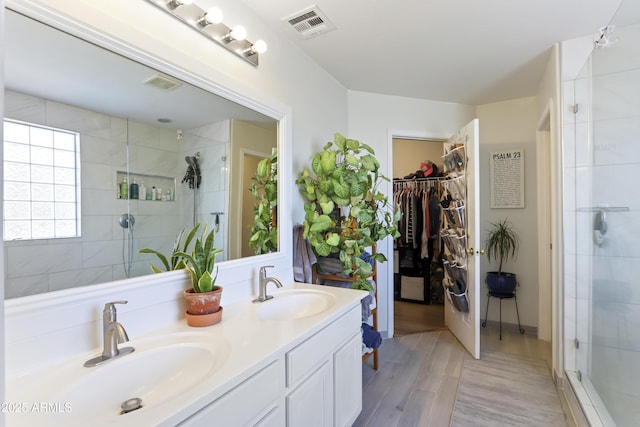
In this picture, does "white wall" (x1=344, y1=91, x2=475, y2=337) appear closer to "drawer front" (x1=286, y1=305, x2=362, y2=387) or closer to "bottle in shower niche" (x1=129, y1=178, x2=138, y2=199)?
"drawer front" (x1=286, y1=305, x2=362, y2=387)

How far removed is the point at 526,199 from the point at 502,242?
1.62 feet

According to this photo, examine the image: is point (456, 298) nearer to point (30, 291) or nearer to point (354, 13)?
point (354, 13)

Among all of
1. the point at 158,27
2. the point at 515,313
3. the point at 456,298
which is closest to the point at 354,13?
the point at 158,27

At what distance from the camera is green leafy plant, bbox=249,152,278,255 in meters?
1.78

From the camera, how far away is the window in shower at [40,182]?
2.87 ft

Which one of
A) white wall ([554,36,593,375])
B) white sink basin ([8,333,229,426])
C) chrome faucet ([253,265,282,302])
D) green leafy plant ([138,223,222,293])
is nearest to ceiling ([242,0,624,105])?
white wall ([554,36,593,375])

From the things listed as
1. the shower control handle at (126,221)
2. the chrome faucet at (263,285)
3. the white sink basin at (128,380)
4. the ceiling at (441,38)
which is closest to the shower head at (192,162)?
the shower control handle at (126,221)

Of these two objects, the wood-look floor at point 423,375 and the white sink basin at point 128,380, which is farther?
the wood-look floor at point 423,375

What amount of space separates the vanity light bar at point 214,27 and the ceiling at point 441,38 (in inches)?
10.7

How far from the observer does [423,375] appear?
91.8 inches

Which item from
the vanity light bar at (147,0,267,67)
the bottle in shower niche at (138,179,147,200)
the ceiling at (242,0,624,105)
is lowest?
the bottle in shower niche at (138,179,147,200)

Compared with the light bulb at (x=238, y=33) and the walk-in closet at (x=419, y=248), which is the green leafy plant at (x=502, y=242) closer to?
the walk-in closet at (x=419, y=248)

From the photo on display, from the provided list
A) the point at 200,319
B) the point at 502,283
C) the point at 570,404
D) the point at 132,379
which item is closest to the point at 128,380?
the point at 132,379

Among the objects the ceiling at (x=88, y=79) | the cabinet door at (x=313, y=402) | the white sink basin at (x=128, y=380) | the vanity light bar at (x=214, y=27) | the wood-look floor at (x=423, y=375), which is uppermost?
the vanity light bar at (x=214, y=27)
